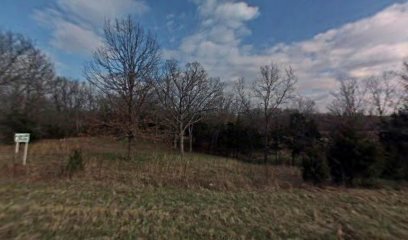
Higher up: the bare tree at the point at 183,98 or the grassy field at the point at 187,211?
the bare tree at the point at 183,98

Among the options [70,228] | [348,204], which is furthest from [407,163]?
[70,228]

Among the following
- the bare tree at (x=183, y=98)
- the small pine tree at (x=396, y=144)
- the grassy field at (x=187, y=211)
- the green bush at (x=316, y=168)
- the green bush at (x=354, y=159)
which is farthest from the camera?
the bare tree at (x=183, y=98)

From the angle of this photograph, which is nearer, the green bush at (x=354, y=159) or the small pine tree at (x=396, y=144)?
the green bush at (x=354, y=159)

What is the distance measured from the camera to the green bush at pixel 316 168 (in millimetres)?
12898

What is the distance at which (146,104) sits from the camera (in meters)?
20.2

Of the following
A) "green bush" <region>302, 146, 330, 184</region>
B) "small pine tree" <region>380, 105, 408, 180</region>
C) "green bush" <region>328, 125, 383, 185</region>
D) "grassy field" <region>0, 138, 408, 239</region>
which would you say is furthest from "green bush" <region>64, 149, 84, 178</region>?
"small pine tree" <region>380, 105, 408, 180</region>

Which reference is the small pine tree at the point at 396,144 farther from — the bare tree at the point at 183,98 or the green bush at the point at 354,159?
the bare tree at the point at 183,98

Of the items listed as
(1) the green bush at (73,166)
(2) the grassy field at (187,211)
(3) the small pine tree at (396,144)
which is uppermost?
(3) the small pine tree at (396,144)

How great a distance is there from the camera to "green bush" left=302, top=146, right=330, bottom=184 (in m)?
12.9

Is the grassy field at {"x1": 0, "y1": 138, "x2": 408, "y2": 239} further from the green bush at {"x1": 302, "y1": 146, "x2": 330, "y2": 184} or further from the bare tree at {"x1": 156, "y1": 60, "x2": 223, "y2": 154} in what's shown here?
the bare tree at {"x1": 156, "y1": 60, "x2": 223, "y2": 154}

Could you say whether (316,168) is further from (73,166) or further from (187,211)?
(73,166)

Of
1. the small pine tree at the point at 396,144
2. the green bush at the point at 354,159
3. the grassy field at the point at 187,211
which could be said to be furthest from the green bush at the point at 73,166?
the small pine tree at the point at 396,144

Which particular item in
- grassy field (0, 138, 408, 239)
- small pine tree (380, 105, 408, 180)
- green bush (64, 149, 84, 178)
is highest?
small pine tree (380, 105, 408, 180)

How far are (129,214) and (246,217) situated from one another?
2.67 meters
